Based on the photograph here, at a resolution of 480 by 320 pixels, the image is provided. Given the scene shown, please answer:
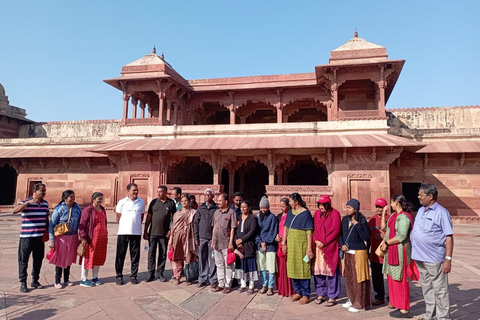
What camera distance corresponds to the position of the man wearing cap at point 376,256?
3885 millimetres

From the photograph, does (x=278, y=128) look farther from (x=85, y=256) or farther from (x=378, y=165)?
(x=85, y=256)

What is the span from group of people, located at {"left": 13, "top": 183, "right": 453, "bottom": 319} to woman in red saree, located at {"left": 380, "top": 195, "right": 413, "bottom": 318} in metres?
0.01

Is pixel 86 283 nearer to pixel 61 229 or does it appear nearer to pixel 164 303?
pixel 61 229

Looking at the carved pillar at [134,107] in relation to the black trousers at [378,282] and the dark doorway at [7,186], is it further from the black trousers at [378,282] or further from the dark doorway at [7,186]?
the black trousers at [378,282]

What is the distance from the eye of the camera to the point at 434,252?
10.5 ft

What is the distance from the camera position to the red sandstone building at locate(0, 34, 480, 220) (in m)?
11.4

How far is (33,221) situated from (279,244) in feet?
11.8

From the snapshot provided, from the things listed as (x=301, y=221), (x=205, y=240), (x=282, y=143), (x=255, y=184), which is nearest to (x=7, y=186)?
(x=255, y=184)

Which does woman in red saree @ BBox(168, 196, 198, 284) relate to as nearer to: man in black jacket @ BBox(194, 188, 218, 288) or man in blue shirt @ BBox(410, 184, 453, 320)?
man in black jacket @ BBox(194, 188, 218, 288)

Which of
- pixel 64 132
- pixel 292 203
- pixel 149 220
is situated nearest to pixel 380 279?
pixel 292 203

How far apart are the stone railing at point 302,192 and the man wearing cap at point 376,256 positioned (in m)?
7.03

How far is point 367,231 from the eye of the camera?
12.2 ft

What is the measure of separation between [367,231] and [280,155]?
8359 millimetres

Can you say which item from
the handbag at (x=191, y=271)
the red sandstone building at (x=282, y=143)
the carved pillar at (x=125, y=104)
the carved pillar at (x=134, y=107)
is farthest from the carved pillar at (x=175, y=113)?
the handbag at (x=191, y=271)
